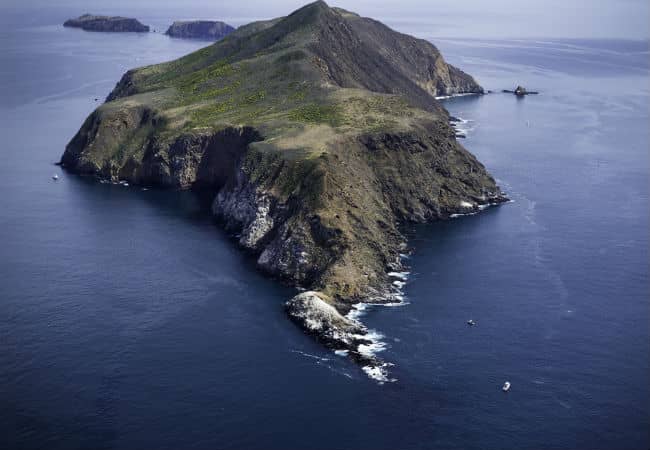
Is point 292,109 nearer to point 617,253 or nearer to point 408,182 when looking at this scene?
point 408,182

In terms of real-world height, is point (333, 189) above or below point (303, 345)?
above

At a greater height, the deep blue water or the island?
the island

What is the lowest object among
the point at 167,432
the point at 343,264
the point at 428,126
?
the point at 167,432

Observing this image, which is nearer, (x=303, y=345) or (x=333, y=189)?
(x=303, y=345)

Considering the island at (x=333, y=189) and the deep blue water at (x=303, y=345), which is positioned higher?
the island at (x=333, y=189)

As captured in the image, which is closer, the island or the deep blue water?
the deep blue water

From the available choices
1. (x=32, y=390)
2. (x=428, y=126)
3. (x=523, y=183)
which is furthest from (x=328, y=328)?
(x=523, y=183)

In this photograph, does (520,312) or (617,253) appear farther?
(617,253)

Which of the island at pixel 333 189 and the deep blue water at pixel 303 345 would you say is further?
the island at pixel 333 189
